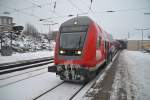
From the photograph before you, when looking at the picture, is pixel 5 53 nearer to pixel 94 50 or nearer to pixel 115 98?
pixel 94 50

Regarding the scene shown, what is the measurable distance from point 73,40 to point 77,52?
0.67 m

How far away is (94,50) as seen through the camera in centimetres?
832

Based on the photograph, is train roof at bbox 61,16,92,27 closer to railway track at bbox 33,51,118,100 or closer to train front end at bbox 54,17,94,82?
train front end at bbox 54,17,94,82

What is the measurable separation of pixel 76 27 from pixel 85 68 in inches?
86.1

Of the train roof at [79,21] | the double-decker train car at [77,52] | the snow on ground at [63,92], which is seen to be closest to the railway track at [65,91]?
the snow on ground at [63,92]

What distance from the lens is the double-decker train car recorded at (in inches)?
316

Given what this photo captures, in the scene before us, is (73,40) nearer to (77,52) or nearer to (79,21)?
(77,52)

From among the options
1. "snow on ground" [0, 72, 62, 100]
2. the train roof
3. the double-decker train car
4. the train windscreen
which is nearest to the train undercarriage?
the double-decker train car

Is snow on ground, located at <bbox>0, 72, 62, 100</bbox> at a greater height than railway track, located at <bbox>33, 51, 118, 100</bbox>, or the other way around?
snow on ground, located at <bbox>0, 72, 62, 100</bbox>

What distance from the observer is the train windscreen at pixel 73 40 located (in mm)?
8262

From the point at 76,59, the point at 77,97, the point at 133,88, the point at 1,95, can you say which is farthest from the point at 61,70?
the point at 133,88

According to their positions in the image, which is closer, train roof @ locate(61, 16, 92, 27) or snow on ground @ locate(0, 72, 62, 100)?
snow on ground @ locate(0, 72, 62, 100)

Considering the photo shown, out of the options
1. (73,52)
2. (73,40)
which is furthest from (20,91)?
(73,40)

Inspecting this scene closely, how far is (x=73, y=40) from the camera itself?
8.42 m
